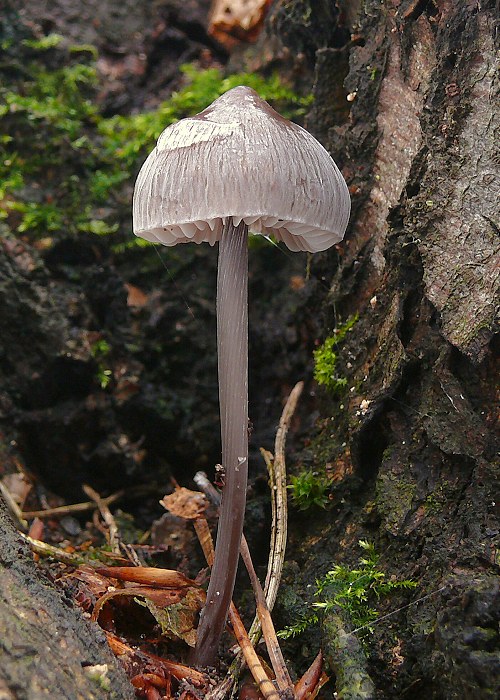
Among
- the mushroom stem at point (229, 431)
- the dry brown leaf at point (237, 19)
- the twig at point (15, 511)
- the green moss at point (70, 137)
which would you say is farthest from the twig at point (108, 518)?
the dry brown leaf at point (237, 19)

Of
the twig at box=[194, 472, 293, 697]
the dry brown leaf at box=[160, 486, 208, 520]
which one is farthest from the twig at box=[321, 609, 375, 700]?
the dry brown leaf at box=[160, 486, 208, 520]

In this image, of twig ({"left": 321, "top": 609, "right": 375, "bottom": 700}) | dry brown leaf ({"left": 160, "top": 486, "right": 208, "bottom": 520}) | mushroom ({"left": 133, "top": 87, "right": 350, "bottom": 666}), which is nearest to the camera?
twig ({"left": 321, "top": 609, "right": 375, "bottom": 700})

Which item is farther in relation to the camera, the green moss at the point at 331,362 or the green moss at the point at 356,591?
the green moss at the point at 331,362

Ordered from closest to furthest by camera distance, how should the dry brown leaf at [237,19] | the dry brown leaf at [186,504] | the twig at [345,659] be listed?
the twig at [345,659], the dry brown leaf at [186,504], the dry brown leaf at [237,19]

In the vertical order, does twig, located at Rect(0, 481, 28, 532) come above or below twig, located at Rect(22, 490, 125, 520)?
above

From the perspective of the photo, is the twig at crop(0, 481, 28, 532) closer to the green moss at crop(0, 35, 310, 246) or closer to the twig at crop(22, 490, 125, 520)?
the twig at crop(22, 490, 125, 520)

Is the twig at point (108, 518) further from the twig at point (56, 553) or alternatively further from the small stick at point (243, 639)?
the small stick at point (243, 639)

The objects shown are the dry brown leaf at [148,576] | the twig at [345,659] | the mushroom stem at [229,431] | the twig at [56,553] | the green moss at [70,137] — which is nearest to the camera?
the twig at [345,659]
